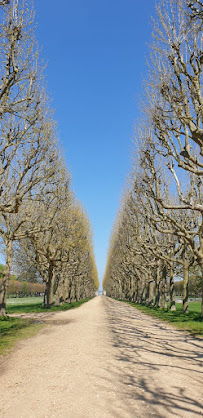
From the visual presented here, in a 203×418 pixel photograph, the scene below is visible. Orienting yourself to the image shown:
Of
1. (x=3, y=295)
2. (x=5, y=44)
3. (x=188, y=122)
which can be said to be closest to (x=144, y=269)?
(x=3, y=295)

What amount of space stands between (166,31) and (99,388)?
12857 mm

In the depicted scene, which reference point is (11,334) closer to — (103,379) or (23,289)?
(103,379)

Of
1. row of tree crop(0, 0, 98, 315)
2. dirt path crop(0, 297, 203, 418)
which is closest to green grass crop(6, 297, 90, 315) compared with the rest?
row of tree crop(0, 0, 98, 315)

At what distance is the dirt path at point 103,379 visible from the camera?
477 cm

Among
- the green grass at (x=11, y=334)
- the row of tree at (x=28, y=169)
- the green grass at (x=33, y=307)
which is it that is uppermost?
the row of tree at (x=28, y=169)

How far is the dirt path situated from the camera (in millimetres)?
4766

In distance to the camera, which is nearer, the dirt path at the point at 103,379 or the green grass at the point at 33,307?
the dirt path at the point at 103,379

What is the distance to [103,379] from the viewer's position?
6266 mm

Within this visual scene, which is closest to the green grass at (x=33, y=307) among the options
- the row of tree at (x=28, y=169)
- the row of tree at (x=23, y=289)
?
the row of tree at (x=28, y=169)

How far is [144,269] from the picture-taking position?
33.8 metres

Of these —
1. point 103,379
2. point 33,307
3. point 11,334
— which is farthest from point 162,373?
point 33,307

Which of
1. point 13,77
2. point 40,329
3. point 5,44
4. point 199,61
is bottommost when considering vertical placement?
point 40,329

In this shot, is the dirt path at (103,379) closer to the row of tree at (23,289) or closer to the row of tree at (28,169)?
the row of tree at (28,169)

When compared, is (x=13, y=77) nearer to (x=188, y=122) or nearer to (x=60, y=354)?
(x=188, y=122)
